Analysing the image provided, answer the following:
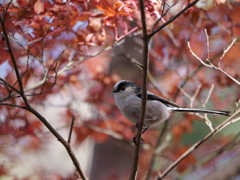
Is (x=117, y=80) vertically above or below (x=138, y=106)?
above

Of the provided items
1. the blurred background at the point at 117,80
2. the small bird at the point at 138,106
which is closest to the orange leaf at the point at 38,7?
the blurred background at the point at 117,80

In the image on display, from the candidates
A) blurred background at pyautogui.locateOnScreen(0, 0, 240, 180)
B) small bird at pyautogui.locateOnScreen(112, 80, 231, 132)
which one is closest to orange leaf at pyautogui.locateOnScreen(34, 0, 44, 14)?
blurred background at pyautogui.locateOnScreen(0, 0, 240, 180)

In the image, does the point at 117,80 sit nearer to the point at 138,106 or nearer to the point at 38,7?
the point at 138,106

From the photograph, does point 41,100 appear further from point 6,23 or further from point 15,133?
point 6,23

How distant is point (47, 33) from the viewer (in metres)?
2.53

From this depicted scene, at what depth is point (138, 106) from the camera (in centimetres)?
292

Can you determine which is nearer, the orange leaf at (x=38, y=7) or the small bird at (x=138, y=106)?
the orange leaf at (x=38, y=7)

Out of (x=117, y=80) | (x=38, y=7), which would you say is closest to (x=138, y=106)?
(x=117, y=80)

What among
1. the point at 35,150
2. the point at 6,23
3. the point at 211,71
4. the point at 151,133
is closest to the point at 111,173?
the point at 151,133

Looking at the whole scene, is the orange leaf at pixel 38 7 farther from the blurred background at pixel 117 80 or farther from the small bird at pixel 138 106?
the small bird at pixel 138 106

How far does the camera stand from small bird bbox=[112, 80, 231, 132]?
2.94 meters

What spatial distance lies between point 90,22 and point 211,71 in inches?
95.4

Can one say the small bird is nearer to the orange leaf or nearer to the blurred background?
the blurred background

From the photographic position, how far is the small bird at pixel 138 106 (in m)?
2.94
